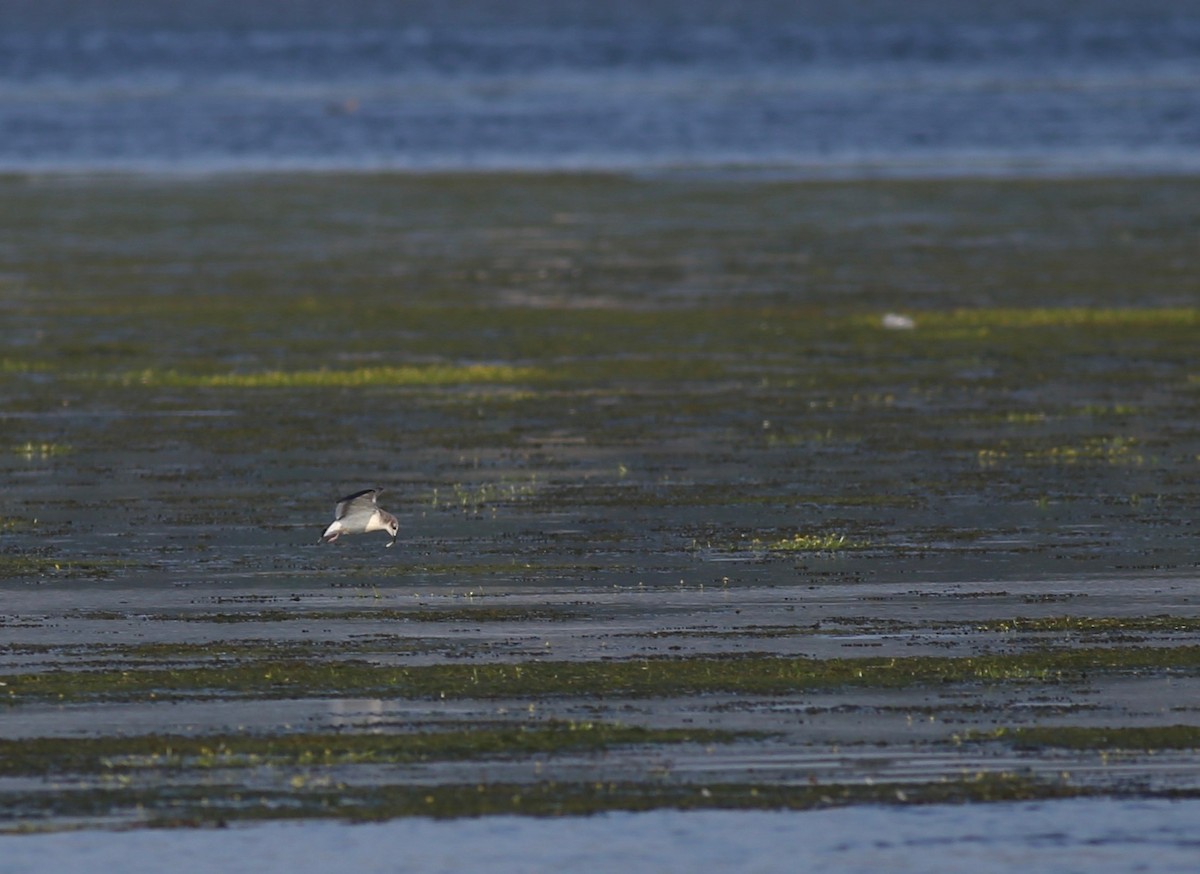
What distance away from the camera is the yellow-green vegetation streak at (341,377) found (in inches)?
993

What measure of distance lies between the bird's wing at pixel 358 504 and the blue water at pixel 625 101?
40849mm

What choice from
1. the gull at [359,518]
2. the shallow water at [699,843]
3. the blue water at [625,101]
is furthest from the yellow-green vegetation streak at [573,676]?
the blue water at [625,101]

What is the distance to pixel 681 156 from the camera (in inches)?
2437

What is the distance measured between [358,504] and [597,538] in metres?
1.99

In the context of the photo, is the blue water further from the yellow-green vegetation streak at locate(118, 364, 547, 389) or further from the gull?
the gull

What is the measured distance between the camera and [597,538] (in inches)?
659

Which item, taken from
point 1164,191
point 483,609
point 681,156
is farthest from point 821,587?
point 681,156

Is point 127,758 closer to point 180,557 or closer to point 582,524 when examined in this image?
point 180,557

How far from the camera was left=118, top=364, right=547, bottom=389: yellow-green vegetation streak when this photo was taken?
2523 centimetres

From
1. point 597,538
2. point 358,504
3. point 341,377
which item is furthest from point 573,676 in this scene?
point 341,377

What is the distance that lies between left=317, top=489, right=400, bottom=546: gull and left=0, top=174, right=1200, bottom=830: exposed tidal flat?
0.93 ft

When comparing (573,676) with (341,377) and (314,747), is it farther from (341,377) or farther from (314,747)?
(341,377)

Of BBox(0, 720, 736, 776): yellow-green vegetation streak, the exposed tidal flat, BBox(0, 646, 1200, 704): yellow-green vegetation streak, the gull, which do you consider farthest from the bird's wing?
BBox(0, 720, 736, 776): yellow-green vegetation streak

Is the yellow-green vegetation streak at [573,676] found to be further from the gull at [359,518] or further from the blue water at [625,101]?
the blue water at [625,101]
